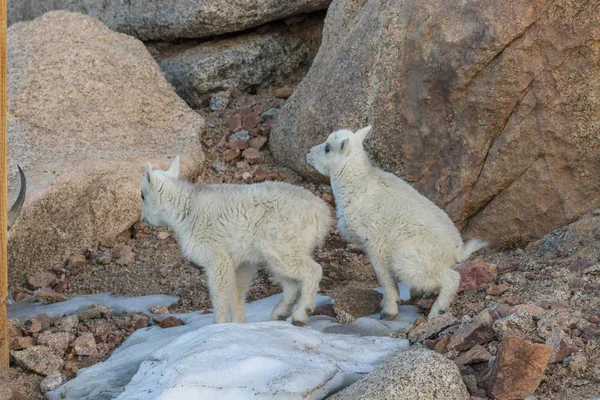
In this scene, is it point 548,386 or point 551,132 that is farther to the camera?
point 551,132

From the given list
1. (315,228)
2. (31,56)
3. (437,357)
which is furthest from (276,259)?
(31,56)

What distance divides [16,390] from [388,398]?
324 cm

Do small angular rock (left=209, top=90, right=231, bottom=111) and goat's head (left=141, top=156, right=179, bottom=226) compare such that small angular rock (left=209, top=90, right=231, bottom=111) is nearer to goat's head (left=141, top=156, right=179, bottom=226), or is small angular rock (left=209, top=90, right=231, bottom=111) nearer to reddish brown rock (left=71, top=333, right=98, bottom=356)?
goat's head (left=141, top=156, right=179, bottom=226)

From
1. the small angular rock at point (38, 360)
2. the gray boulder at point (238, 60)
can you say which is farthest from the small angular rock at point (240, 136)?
the small angular rock at point (38, 360)

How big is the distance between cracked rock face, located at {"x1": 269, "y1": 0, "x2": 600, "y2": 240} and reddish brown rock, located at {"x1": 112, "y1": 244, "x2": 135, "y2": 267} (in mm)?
3070

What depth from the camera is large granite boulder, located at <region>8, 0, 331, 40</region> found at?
549 inches

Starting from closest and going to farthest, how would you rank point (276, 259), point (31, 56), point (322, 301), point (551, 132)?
point (276, 259)
point (322, 301)
point (551, 132)
point (31, 56)

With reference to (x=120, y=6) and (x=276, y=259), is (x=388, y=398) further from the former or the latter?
(x=120, y=6)

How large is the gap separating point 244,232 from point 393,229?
1354 millimetres

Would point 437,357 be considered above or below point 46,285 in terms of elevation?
above

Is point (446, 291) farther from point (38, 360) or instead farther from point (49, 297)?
point (49, 297)

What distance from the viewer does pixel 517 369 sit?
20.2 feet

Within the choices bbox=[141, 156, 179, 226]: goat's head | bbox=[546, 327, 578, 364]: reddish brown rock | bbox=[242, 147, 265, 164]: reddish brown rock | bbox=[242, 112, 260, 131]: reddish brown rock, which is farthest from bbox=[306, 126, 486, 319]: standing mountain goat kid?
bbox=[242, 112, 260, 131]: reddish brown rock

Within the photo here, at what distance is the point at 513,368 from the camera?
6172 mm
